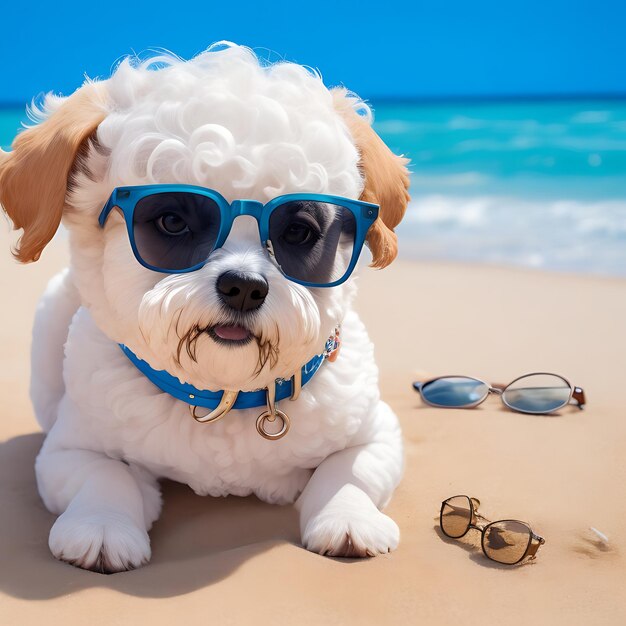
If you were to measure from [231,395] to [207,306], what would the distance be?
46 cm

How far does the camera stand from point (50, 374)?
11.3 ft

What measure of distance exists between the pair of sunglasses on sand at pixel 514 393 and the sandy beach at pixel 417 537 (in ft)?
0.20

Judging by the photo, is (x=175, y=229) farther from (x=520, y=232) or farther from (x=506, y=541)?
(x=520, y=232)

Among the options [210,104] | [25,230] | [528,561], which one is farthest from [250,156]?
[528,561]

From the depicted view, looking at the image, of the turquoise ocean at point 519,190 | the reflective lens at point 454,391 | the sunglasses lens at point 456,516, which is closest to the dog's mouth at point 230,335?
the sunglasses lens at point 456,516

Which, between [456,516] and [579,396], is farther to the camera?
[579,396]

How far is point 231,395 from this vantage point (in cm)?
261

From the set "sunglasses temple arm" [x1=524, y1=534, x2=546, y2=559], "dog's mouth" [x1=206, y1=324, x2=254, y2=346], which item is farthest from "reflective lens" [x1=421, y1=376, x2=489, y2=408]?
"dog's mouth" [x1=206, y1=324, x2=254, y2=346]

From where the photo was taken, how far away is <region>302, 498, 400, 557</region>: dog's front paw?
251 centimetres

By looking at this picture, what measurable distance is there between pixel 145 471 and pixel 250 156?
44.1 inches

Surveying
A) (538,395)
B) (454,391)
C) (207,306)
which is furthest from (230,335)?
(538,395)

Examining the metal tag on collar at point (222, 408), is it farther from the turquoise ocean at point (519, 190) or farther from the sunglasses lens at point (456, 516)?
the turquoise ocean at point (519, 190)

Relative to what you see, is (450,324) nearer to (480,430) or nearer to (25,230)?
(480,430)

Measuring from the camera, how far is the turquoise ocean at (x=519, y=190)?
333 inches
